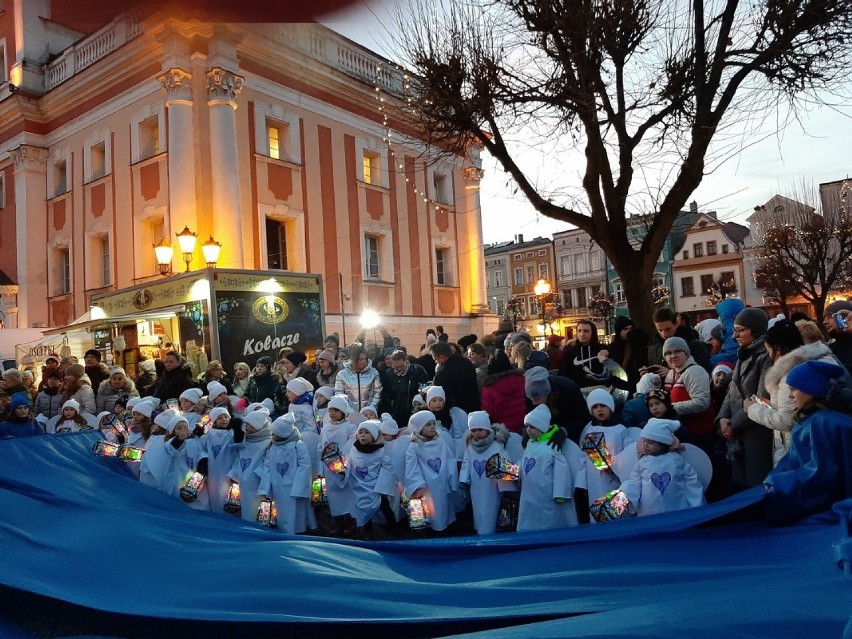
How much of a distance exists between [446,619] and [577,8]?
6654 millimetres

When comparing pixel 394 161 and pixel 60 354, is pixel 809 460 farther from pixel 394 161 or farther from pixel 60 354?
pixel 394 161

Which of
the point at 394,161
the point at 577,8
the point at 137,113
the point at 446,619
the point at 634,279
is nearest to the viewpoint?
the point at 446,619

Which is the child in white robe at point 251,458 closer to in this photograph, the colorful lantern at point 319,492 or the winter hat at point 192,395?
the colorful lantern at point 319,492

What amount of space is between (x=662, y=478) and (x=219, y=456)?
5027 mm

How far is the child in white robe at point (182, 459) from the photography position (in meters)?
8.23

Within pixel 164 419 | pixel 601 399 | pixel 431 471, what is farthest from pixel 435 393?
pixel 164 419

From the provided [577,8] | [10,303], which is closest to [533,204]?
[577,8]

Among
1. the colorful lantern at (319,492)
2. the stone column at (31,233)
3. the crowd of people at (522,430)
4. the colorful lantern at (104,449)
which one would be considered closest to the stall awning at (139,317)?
the crowd of people at (522,430)

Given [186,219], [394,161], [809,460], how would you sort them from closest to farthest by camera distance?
1. [809,460]
2. [186,219]
3. [394,161]

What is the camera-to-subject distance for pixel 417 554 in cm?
472

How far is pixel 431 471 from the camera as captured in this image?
7.49 meters

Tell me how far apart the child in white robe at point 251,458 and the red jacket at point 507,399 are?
2.53 metres

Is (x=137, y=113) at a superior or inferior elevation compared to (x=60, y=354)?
superior

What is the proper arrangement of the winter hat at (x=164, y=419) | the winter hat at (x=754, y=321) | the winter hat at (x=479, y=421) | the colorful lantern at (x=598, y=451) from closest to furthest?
the winter hat at (x=754, y=321), the colorful lantern at (x=598, y=451), the winter hat at (x=479, y=421), the winter hat at (x=164, y=419)
